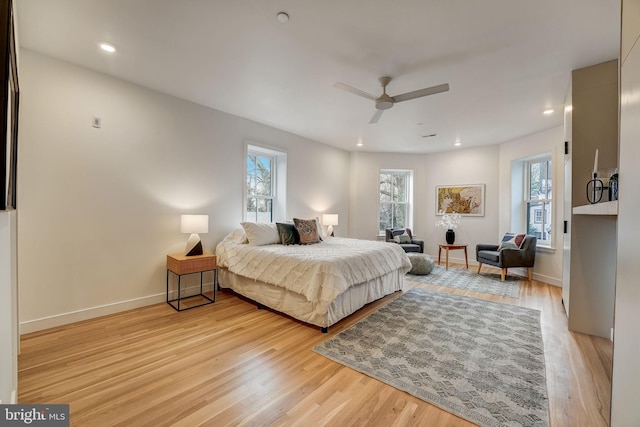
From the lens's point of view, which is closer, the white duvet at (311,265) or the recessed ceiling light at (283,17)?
the recessed ceiling light at (283,17)

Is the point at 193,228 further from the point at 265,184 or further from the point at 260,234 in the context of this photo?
the point at 265,184

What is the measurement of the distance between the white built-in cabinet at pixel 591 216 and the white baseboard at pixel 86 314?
15.3 feet

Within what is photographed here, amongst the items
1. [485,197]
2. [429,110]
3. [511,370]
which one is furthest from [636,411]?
[485,197]

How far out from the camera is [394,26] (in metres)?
2.08

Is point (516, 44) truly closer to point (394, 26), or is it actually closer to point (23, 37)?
point (394, 26)

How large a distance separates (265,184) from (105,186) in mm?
2363

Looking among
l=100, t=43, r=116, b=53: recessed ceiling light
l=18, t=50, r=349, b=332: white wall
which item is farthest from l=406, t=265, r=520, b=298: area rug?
l=100, t=43, r=116, b=53: recessed ceiling light

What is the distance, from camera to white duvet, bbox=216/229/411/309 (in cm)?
263

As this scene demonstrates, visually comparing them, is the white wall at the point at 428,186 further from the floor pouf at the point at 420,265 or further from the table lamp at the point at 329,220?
the floor pouf at the point at 420,265

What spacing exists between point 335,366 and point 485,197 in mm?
5406

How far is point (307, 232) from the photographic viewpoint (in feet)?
13.3

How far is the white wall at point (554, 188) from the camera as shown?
4.33 metres

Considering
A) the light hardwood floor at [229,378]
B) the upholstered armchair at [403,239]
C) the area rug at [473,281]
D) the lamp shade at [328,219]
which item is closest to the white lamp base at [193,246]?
the light hardwood floor at [229,378]

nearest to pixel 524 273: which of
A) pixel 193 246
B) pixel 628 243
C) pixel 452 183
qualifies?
pixel 452 183
